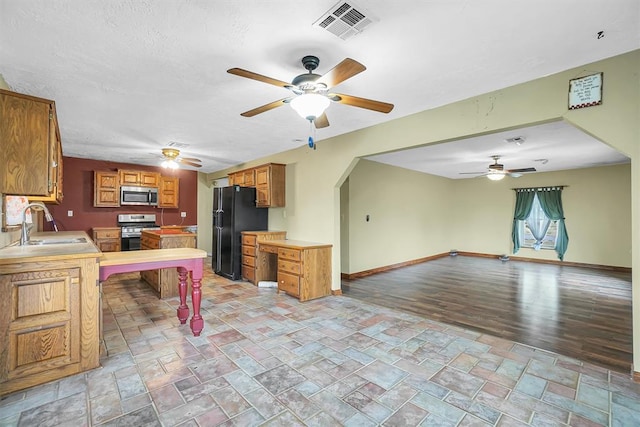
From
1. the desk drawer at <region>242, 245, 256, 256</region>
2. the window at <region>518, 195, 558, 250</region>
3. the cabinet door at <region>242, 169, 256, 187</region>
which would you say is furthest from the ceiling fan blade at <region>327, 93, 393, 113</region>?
the window at <region>518, 195, 558, 250</region>

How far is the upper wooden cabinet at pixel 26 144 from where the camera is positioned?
2.28 meters

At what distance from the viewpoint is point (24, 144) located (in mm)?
2363

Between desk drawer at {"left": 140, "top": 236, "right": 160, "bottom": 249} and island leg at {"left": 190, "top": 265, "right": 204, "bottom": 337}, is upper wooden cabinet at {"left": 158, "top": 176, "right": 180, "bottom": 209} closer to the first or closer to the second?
desk drawer at {"left": 140, "top": 236, "right": 160, "bottom": 249}

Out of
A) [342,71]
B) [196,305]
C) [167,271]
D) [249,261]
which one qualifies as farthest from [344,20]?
[249,261]

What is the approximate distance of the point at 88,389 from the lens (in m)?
2.04

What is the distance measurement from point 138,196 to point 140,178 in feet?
1.41

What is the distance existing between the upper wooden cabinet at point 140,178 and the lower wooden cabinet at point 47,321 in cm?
522

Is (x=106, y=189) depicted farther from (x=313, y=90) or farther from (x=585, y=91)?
(x=585, y=91)

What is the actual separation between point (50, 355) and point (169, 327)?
3.64ft

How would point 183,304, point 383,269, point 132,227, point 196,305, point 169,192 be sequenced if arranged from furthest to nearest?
point 169,192, point 132,227, point 383,269, point 183,304, point 196,305

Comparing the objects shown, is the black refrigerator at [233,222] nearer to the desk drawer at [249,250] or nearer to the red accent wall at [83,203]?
the desk drawer at [249,250]

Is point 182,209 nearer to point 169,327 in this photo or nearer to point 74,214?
point 74,214

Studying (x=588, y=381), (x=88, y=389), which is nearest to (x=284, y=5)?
(x=88, y=389)

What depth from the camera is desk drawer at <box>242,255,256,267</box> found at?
5066 millimetres
